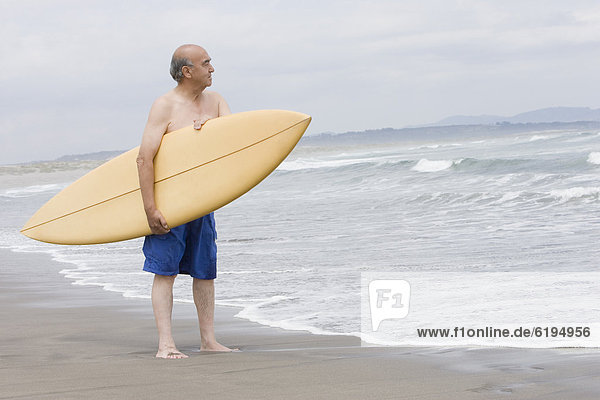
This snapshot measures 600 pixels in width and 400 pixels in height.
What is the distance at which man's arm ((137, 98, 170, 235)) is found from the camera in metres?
3.29

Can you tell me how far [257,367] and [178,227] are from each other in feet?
2.52

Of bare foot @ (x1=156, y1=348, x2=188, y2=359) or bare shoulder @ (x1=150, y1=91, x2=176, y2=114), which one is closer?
bare foot @ (x1=156, y1=348, x2=188, y2=359)

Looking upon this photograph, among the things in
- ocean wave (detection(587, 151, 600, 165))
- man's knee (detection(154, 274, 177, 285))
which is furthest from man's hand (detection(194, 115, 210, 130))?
ocean wave (detection(587, 151, 600, 165))

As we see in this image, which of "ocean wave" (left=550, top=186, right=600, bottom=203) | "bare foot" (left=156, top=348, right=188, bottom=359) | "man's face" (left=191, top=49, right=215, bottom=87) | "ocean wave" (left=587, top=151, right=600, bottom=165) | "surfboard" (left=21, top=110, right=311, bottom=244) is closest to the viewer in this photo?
"bare foot" (left=156, top=348, right=188, bottom=359)

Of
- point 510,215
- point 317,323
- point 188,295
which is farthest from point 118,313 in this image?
point 510,215

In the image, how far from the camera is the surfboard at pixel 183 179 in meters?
3.40

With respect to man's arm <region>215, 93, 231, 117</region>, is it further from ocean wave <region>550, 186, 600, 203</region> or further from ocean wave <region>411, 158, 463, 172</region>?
ocean wave <region>411, 158, 463, 172</region>

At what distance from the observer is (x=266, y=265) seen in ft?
20.3

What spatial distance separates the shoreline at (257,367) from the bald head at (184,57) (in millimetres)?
1152

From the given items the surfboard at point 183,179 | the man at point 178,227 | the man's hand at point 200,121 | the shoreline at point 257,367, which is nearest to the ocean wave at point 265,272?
the shoreline at point 257,367

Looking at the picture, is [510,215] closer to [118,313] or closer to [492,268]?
[492,268]
